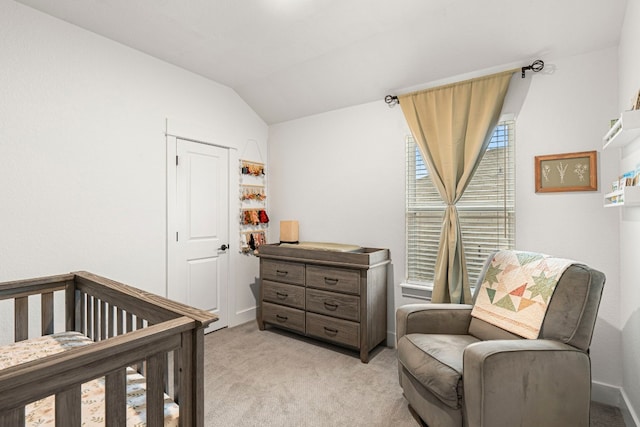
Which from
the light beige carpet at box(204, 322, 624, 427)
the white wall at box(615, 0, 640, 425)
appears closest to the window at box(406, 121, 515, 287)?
the white wall at box(615, 0, 640, 425)

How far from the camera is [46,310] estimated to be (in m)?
1.82

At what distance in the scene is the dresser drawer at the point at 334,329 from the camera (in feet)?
8.87

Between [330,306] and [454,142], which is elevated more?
[454,142]

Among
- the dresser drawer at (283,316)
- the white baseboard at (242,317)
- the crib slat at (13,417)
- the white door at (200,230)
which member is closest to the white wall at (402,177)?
the white door at (200,230)

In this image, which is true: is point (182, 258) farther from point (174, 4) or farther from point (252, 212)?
point (174, 4)

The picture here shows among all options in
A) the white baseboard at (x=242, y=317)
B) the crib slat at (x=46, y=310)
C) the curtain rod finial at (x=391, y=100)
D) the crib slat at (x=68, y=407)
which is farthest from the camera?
the white baseboard at (x=242, y=317)

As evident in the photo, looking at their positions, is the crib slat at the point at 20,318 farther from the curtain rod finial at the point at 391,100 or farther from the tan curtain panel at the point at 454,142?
the curtain rod finial at the point at 391,100

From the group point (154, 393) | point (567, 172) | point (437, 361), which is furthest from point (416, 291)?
point (154, 393)

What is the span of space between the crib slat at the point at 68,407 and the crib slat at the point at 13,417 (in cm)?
8

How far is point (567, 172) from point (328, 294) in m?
2.03

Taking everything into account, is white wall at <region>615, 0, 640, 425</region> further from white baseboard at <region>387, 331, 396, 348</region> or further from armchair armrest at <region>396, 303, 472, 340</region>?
white baseboard at <region>387, 331, 396, 348</region>

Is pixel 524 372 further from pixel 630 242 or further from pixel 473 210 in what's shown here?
pixel 473 210

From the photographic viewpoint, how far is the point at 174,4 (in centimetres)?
217

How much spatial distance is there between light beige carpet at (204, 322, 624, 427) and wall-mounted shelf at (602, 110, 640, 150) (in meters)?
1.65
